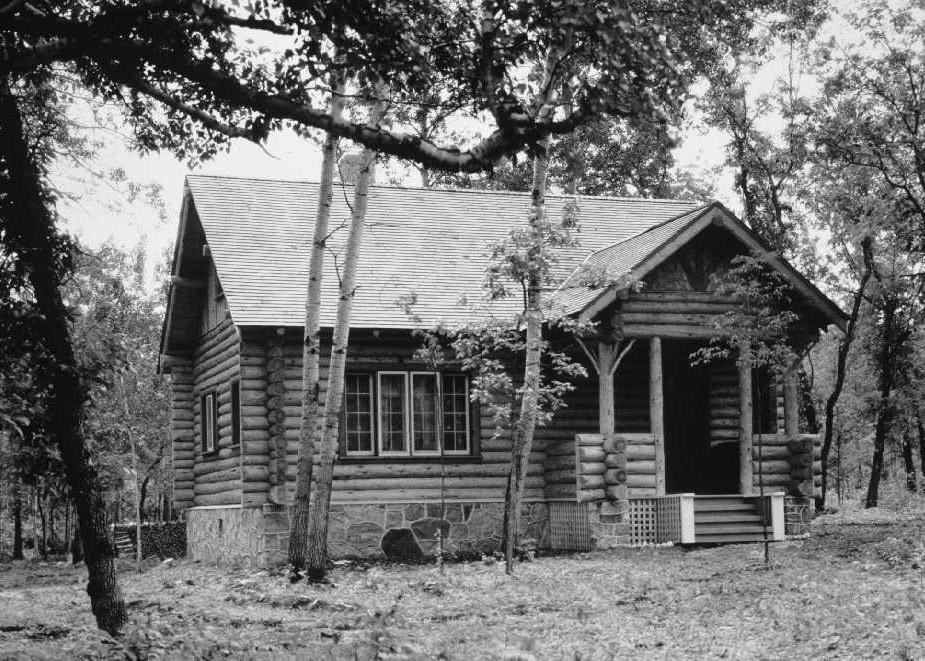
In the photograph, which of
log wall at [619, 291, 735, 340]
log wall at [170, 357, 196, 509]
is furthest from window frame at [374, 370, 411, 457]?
log wall at [170, 357, 196, 509]

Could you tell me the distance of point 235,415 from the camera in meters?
21.0

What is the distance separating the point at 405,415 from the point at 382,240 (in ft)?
13.5

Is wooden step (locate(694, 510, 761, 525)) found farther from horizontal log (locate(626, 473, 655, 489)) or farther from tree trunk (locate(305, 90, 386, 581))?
tree trunk (locate(305, 90, 386, 581))

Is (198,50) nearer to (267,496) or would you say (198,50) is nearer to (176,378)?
(267,496)

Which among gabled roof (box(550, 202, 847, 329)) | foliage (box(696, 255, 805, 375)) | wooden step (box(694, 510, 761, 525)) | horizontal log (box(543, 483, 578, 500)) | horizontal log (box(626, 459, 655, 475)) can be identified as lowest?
wooden step (box(694, 510, 761, 525))

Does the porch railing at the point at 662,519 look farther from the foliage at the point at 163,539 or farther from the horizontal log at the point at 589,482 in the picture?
the foliage at the point at 163,539

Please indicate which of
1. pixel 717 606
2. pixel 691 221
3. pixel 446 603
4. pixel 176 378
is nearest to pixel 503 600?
pixel 446 603

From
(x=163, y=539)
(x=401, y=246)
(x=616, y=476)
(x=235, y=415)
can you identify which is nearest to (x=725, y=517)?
(x=616, y=476)

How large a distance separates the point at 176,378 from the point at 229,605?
11.8 metres

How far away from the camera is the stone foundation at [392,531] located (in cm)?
1914

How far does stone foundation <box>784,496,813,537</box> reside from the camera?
20.1 meters

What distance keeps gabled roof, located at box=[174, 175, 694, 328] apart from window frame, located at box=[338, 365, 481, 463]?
3.43 ft

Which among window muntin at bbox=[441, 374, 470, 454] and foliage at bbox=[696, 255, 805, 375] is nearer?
foliage at bbox=[696, 255, 805, 375]

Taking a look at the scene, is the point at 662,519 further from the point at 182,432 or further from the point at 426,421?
the point at 182,432
